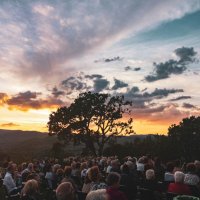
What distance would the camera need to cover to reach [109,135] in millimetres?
65812

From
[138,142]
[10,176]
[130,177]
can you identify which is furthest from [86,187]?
[138,142]

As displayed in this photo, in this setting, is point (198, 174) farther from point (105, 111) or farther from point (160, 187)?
point (105, 111)

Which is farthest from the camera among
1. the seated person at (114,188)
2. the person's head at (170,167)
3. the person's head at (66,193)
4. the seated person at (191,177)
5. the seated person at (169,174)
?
the person's head at (170,167)

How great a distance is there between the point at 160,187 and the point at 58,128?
5237 centimetres

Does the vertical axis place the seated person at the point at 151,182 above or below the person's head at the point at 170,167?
below

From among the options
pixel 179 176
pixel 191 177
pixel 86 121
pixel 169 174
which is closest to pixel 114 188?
pixel 179 176

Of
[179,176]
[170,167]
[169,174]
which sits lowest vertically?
[179,176]

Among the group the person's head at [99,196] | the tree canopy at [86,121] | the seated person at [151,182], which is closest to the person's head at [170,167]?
the seated person at [151,182]

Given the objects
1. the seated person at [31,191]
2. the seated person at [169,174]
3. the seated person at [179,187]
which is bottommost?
the seated person at [31,191]

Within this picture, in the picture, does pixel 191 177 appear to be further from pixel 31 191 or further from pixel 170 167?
pixel 31 191

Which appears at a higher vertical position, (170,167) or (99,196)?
(170,167)

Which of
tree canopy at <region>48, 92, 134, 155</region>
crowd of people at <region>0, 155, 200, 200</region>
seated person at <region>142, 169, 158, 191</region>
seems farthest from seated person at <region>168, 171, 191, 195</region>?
tree canopy at <region>48, 92, 134, 155</region>

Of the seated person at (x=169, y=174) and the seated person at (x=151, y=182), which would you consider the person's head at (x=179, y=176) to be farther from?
the seated person at (x=169, y=174)

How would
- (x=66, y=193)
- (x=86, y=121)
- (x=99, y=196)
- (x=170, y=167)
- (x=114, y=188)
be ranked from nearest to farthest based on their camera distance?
(x=99, y=196) → (x=66, y=193) → (x=114, y=188) → (x=170, y=167) → (x=86, y=121)
